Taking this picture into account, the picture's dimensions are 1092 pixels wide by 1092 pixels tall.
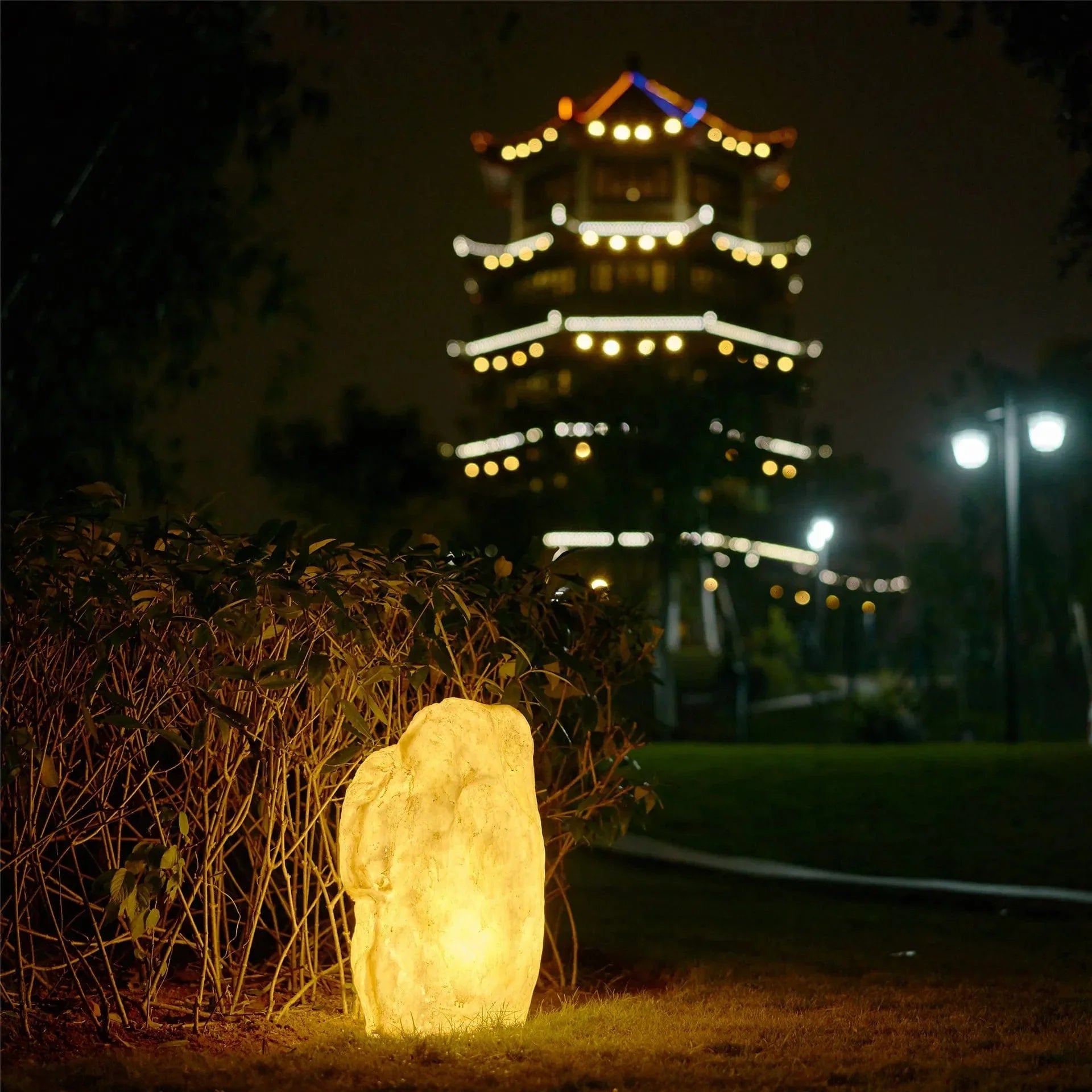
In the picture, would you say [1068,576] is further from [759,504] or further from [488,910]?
[488,910]

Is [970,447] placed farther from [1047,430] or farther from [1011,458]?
[1047,430]

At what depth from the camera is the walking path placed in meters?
11.6

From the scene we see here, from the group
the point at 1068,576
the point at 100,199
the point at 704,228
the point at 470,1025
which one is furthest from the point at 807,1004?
the point at 704,228

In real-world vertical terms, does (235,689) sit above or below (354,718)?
above

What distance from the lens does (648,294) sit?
69.4m

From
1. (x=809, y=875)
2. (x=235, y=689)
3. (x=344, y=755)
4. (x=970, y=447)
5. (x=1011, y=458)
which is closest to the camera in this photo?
(x=344, y=755)

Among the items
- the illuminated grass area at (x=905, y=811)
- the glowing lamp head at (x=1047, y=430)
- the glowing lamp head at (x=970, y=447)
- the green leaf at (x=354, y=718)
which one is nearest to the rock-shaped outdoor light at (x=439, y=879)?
the green leaf at (x=354, y=718)

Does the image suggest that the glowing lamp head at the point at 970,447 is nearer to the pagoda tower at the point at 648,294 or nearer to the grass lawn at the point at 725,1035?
the grass lawn at the point at 725,1035

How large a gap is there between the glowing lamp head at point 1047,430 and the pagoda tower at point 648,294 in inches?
1306

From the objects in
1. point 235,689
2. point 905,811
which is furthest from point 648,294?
point 235,689

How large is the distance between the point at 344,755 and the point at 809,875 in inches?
324

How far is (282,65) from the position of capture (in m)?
11.8

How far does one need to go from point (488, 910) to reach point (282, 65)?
8160mm

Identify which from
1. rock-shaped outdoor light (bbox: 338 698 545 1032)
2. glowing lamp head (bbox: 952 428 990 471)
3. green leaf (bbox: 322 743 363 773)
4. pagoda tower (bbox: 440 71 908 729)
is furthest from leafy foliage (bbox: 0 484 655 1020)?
pagoda tower (bbox: 440 71 908 729)
